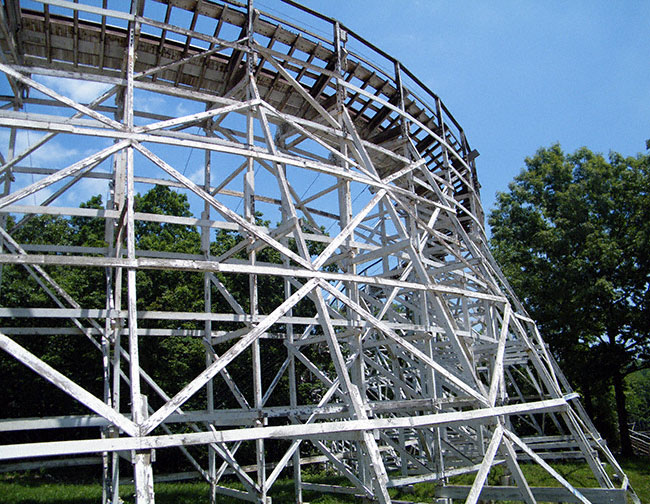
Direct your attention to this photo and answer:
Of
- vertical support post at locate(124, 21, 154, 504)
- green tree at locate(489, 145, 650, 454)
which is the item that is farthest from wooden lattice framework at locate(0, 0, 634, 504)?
green tree at locate(489, 145, 650, 454)

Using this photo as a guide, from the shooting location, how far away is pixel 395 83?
1138 centimetres

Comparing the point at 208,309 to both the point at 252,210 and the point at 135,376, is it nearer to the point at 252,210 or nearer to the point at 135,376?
the point at 252,210

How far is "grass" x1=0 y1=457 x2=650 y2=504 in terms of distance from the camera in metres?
11.9

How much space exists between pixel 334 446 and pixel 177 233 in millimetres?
14096

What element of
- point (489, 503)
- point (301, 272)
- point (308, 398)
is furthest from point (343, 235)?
point (308, 398)

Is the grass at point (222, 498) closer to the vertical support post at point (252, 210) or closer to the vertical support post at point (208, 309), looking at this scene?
the vertical support post at point (208, 309)

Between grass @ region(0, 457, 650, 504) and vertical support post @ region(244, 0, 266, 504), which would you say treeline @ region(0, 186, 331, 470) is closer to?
grass @ region(0, 457, 650, 504)

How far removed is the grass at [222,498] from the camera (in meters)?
11.9

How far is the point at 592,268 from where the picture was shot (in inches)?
771

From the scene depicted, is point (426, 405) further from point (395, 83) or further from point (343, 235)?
point (395, 83)

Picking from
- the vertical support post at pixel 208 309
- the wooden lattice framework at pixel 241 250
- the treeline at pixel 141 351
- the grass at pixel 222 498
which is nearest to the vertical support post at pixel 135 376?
the wooden lattice framework at pixel 241 250

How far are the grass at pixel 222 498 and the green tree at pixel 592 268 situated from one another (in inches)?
193

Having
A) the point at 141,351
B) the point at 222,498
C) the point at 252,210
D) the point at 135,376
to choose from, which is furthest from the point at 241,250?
the point at 141,351

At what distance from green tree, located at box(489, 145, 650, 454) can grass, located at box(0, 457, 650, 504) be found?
4.91 metres
